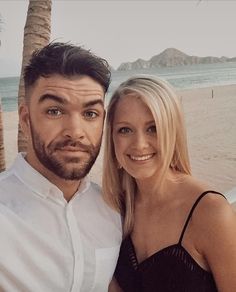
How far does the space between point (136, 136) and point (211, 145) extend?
10.4 meters

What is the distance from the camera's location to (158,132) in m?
2.57

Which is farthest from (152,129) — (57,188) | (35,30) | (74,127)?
(35,30)

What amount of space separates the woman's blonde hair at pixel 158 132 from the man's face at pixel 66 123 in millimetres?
397

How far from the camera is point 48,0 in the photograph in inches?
160

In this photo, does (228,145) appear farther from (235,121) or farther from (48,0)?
(48,0)

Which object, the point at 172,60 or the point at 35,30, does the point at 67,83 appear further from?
the point at 172,60

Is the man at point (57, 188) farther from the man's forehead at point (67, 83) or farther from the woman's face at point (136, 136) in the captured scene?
the woman's face at point (136, 136)

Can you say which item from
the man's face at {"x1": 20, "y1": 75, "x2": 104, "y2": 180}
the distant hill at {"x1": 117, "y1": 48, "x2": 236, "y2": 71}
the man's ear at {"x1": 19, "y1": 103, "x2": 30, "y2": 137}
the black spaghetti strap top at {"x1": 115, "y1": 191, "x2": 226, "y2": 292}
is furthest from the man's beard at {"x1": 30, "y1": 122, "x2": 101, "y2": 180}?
the distant hill at {"x1": 117, "y1": 48, "x2": 236, "y2": 71}

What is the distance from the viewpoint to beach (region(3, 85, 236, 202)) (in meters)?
8.69

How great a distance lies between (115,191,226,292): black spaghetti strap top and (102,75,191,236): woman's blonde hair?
0.86 ft

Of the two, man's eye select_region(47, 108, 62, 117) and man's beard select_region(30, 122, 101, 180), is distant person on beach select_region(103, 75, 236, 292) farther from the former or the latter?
man's eye select_region(47, 108, 62, 117)

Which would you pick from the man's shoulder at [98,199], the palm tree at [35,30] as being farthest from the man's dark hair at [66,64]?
the palm tree at [35,30]

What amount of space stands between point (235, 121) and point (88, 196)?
15771 mm

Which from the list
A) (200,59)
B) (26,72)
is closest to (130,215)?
(26,72)
